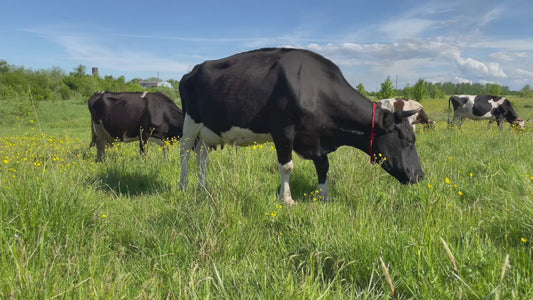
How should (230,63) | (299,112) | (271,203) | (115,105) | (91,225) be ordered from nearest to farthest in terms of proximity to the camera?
(91,225) < (271,203) < (299,112) < (230,63) < (115,105)

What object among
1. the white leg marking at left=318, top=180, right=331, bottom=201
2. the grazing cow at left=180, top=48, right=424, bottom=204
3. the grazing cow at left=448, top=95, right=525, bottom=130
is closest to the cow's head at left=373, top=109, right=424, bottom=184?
Answer: the grazing cow at left=180, top=48, right=424, bottom=204

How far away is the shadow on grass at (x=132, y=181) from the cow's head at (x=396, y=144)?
3075 mm

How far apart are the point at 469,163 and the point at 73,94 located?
69890mm

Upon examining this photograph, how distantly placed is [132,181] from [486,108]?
1760cm

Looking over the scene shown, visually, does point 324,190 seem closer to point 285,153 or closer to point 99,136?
point 285,153

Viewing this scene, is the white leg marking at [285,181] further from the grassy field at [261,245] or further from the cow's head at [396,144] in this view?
the cow's head at [396,144]

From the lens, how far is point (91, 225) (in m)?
2.85

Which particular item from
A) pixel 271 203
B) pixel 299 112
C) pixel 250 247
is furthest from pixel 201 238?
pixel 299 112

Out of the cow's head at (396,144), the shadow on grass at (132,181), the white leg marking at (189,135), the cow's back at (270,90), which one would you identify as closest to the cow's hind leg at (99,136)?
the shadow on grass at (132,181)

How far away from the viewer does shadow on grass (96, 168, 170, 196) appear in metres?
5.10

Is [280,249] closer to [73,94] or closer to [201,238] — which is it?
[201,238]

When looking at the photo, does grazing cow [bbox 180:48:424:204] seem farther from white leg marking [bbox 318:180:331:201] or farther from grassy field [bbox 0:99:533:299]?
grassy field [bbox 0:99:533:299]

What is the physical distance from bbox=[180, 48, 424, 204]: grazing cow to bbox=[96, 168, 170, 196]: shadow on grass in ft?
3.90

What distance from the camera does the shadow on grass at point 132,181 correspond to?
16.7 ft
